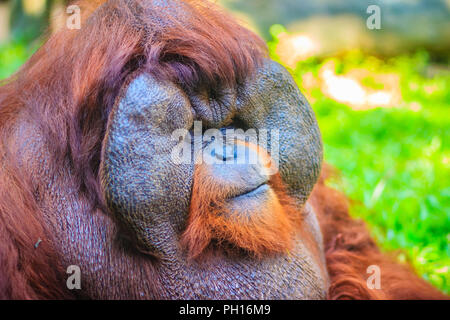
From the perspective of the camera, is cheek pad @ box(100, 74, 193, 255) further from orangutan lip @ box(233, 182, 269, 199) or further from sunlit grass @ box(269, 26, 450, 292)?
sunlit grass @ box(269, 26, 450, 292)

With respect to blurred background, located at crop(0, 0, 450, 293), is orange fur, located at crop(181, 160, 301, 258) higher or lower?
lower

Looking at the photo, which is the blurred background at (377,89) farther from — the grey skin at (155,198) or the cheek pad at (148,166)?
the cheek pad at (148,166)

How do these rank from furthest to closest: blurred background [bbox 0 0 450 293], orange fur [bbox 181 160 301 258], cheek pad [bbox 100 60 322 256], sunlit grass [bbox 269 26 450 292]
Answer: blurred background [bbox 0 0 450 293], sunlit grass [bbox 269 26 450 292], orange fur [bbox 181 160 301 258], cheek pad [bbox 100 60 322 256]

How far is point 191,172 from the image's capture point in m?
1.62

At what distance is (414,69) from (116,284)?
6.55m

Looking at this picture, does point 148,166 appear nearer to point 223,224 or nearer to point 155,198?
point 155,198

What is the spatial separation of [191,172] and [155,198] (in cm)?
18

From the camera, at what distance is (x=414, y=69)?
7008 millimetres

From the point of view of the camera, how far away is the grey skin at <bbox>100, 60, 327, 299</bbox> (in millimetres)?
1485

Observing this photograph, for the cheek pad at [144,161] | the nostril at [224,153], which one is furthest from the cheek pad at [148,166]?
the nostril at [224,153]

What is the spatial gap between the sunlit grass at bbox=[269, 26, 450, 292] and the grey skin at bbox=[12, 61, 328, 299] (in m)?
0.35

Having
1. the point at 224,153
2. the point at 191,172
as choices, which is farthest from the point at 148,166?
the point at 224,153

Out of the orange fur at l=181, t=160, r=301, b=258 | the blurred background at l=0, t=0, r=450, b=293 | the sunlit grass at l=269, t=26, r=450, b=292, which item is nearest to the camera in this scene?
the orange fur at l=181, t=160, r=301, b=258

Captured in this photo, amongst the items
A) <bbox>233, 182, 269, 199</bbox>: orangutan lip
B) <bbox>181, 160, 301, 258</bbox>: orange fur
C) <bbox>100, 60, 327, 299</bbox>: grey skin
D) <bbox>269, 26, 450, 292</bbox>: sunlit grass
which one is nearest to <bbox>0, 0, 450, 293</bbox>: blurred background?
<bbox>269, 26, 450, 292</bbox>: sunlit grass
